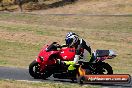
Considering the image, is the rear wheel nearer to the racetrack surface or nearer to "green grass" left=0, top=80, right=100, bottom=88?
the racetrack surface

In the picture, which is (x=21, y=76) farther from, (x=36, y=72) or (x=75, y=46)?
(x=75, y=46)

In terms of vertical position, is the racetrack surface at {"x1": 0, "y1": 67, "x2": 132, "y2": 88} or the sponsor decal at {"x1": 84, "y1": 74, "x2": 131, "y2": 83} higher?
the sponsor decal at {"x1": 84, "y1": 74, "x2": 131, "y2": 83}

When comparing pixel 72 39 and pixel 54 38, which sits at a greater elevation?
pixel 72 39

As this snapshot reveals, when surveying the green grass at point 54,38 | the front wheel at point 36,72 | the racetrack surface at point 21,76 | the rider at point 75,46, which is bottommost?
the green grass at point 54,38

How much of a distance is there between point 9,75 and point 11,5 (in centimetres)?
5755

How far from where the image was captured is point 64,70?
1466cm

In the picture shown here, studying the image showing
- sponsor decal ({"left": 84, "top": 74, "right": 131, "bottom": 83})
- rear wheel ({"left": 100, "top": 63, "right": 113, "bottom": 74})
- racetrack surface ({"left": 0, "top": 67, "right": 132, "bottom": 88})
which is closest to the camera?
sponsor decal ({"left": 84, "top": 74, "right": 131, "bottom": 83})

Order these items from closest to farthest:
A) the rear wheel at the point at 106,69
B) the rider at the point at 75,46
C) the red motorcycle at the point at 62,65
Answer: the rider at the point at 75,46 → the red motorcycle at the point at 62,65 → the rear wheel at the point at 106,69

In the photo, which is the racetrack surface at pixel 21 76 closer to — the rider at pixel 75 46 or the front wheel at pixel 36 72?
the front wheel at pixel 36 72

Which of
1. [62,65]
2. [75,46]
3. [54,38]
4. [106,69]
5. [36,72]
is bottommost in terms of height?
[54,38]

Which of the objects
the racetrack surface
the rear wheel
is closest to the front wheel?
the racetrack surface

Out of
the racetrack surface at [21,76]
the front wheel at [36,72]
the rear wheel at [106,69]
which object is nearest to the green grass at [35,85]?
the racetrack surface at [21,76]

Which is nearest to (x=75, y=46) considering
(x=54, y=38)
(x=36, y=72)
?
(x=36, y=72)

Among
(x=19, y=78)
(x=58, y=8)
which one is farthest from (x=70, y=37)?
(x=58, y=8)
